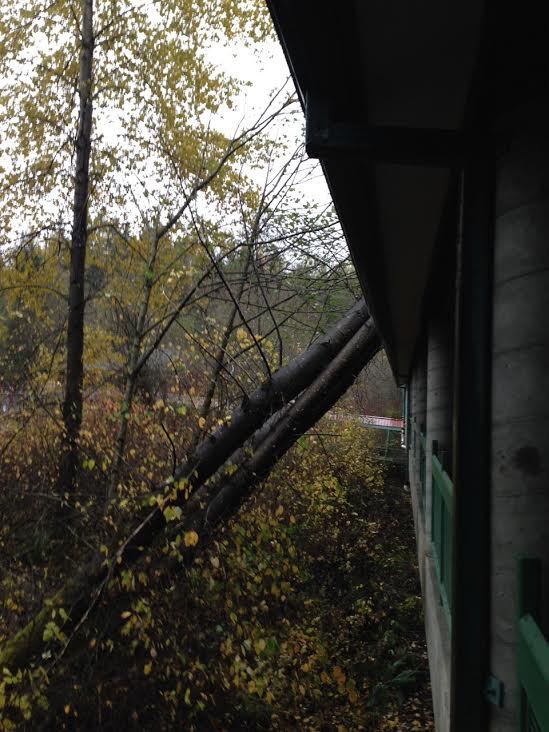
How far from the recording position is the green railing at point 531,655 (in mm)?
1590

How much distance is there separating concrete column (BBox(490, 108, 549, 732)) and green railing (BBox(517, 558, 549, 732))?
14 cm

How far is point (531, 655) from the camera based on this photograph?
5.78ft

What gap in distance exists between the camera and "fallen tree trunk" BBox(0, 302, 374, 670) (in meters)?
6.77

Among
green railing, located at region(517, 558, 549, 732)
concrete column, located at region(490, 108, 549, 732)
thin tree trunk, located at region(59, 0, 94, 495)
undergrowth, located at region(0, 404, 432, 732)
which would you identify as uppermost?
thin tree trunk, located at region(59, 0, 94, 495)

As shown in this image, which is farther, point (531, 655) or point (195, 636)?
point (195, 636)

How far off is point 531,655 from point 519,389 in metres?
0.83

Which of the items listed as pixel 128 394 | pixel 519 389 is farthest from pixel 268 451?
pixel 519 389

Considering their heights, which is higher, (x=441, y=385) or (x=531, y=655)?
(x=441, y=385)

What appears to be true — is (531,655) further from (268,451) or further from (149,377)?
(149,377)

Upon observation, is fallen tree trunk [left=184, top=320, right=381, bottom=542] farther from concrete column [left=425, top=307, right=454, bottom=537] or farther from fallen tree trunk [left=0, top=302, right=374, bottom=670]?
concrete column [left=425, top=307, right=454, bottom=537]

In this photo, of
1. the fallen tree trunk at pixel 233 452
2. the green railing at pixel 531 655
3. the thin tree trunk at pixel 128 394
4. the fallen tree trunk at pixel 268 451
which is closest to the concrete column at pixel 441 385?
the fallen tree trunk at pixel 233 452

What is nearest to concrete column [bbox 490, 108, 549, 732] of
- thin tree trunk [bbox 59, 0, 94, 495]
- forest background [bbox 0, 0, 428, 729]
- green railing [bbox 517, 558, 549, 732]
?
green railing [bbox 517, 558, 549, 732]

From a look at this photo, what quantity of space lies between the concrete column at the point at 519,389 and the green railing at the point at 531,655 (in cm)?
14

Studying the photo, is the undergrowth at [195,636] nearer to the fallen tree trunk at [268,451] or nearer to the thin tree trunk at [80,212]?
the fallen tree trunk at [268,451]
